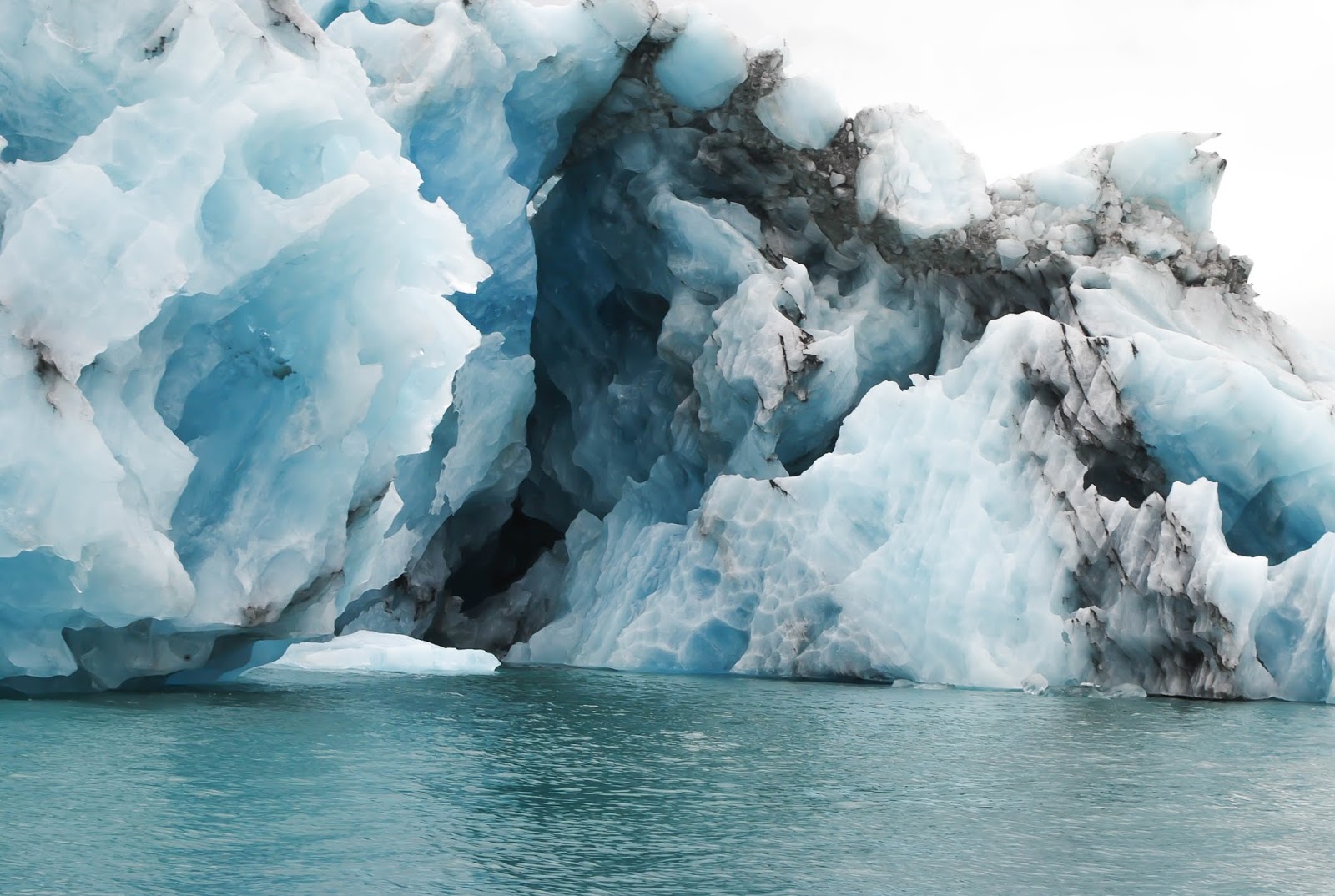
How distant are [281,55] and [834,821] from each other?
7.04 meters

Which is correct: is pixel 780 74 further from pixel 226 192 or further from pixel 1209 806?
pixel 1209 806

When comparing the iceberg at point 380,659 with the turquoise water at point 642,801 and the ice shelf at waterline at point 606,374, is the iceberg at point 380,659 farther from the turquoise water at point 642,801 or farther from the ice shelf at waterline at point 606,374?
the turquoise water at point 642,801

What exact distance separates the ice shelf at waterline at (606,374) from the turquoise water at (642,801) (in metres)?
1.73

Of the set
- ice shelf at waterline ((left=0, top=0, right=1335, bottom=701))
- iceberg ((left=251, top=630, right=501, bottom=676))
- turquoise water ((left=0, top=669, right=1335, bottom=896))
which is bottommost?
iceberg ((left=251, top=630, right=501, bottom=676))

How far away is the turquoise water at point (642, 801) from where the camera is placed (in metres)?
5.36

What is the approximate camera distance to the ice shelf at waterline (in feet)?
31.3

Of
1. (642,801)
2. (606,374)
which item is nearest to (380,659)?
(606,374)

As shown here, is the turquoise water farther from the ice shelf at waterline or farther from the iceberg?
the iceberg

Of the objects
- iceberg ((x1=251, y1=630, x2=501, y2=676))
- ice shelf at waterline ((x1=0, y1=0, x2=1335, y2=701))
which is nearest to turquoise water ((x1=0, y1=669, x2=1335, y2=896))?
ice shelf at waterline ((x1=0, y1=0, x2=1335, y2=701))

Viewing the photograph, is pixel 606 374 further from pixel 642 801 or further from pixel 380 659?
pixel 642 801

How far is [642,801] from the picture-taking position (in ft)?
22.8

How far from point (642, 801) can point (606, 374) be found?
43.1ft

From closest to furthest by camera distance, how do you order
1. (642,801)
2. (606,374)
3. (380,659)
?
(642,801)
(380,659)
(606,374)

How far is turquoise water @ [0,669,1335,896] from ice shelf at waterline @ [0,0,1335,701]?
1.73 meters
